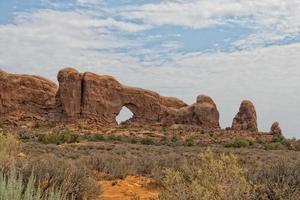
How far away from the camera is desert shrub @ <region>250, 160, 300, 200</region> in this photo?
5.59m

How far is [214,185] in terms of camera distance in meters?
6.02

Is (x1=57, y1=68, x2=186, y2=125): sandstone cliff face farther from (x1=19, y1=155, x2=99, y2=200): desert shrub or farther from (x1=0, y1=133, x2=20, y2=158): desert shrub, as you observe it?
(x1=19, y1=155, x2=99, y2=200): desert shrub

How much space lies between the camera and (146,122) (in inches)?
2534

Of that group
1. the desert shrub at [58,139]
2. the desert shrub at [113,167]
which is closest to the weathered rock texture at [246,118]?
the desert shrub at [58,139]

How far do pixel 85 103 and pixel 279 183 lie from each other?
A: 5584 cm

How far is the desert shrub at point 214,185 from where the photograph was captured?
564 centimetres

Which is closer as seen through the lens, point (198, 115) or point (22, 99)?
point (22, 99)

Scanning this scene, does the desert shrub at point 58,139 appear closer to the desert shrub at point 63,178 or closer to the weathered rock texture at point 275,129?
the weathered rock texture at point 275,129

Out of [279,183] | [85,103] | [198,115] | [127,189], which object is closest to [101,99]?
[85,103]

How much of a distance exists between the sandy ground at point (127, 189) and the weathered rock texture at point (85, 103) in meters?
48.0

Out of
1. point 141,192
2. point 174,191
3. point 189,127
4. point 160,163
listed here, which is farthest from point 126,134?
point 174,191

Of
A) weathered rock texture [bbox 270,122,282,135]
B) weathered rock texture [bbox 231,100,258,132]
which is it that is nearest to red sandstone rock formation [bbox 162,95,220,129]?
weathered rock texture [bbox 231,100,258,132]

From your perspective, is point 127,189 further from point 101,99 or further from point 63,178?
point 101,99

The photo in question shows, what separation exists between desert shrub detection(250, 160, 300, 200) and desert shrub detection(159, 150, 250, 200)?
21 cm
